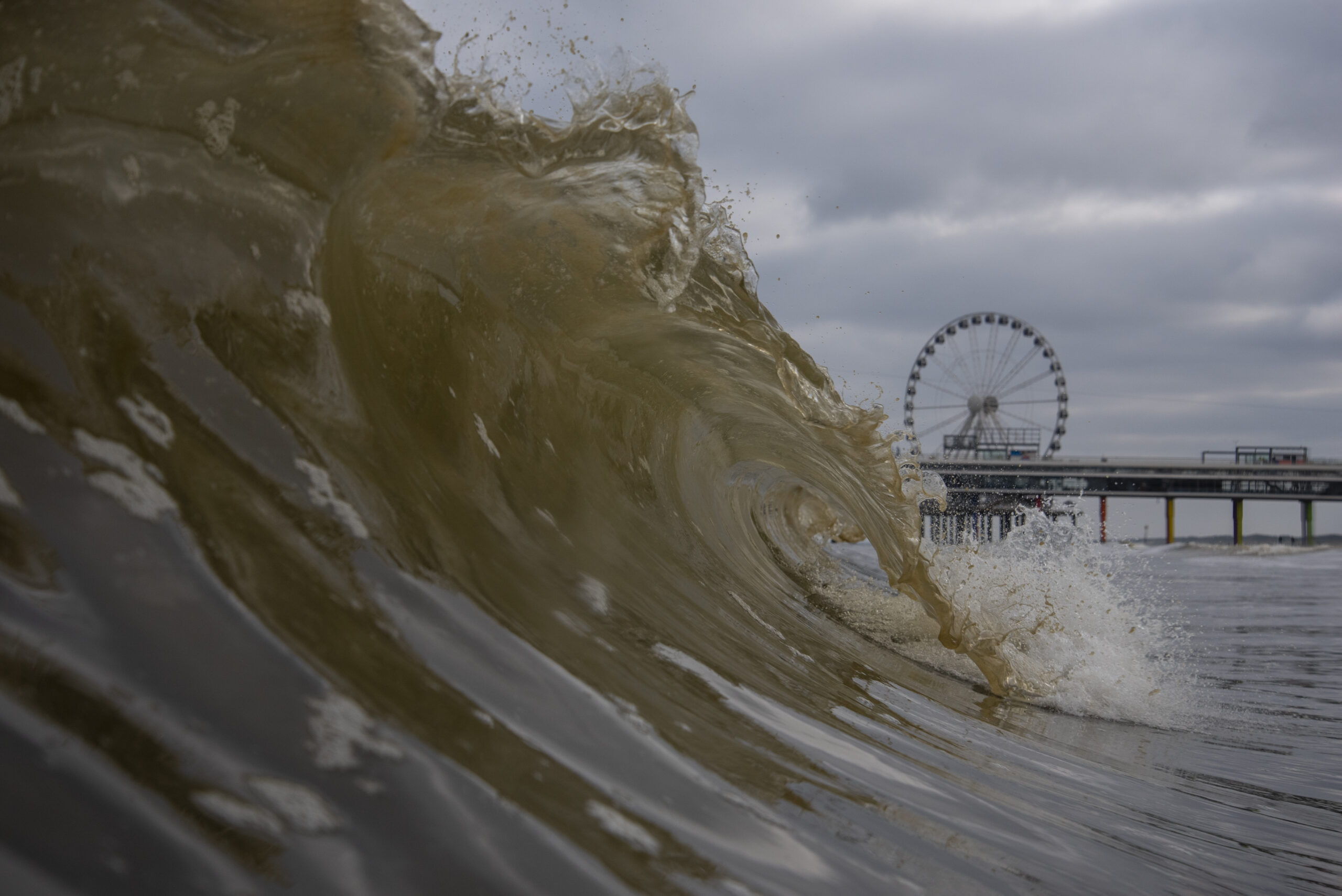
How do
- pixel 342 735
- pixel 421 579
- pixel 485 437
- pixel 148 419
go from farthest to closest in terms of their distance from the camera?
pixel 485 437 < pixel 421 579 < pixel 148 419 < pixel 342 735

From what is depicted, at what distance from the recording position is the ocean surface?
3.24 feet

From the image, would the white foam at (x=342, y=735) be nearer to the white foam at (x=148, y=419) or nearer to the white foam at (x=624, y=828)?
the white foam at (x=624, y=828)

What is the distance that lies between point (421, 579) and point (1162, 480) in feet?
138

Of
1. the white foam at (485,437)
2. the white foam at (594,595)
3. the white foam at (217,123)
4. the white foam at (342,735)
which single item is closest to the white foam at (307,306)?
the white foam at (217,123)

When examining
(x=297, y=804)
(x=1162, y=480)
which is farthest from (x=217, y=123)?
(x=1162, y=480)

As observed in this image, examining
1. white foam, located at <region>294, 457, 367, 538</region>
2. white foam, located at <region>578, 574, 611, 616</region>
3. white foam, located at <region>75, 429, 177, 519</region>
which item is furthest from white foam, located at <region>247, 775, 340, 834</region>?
white foam, located at <region>578, 574, 611, 616</region>

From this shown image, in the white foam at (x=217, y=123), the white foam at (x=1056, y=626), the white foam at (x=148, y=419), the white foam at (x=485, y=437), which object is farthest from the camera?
the white foam at (x=1056, y=626)

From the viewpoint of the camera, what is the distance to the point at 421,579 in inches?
61.1

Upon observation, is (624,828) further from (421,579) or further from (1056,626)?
(1056,626)

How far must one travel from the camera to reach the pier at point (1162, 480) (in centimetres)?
3609

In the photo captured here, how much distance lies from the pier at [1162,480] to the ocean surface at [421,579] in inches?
1316

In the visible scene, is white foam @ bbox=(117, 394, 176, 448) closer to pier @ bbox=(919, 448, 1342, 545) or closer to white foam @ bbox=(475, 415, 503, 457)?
white foam @ bbox=(475, 415, 503, 457)

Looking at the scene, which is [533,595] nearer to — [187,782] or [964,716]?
[187,782]

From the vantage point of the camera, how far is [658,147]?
102 inches
